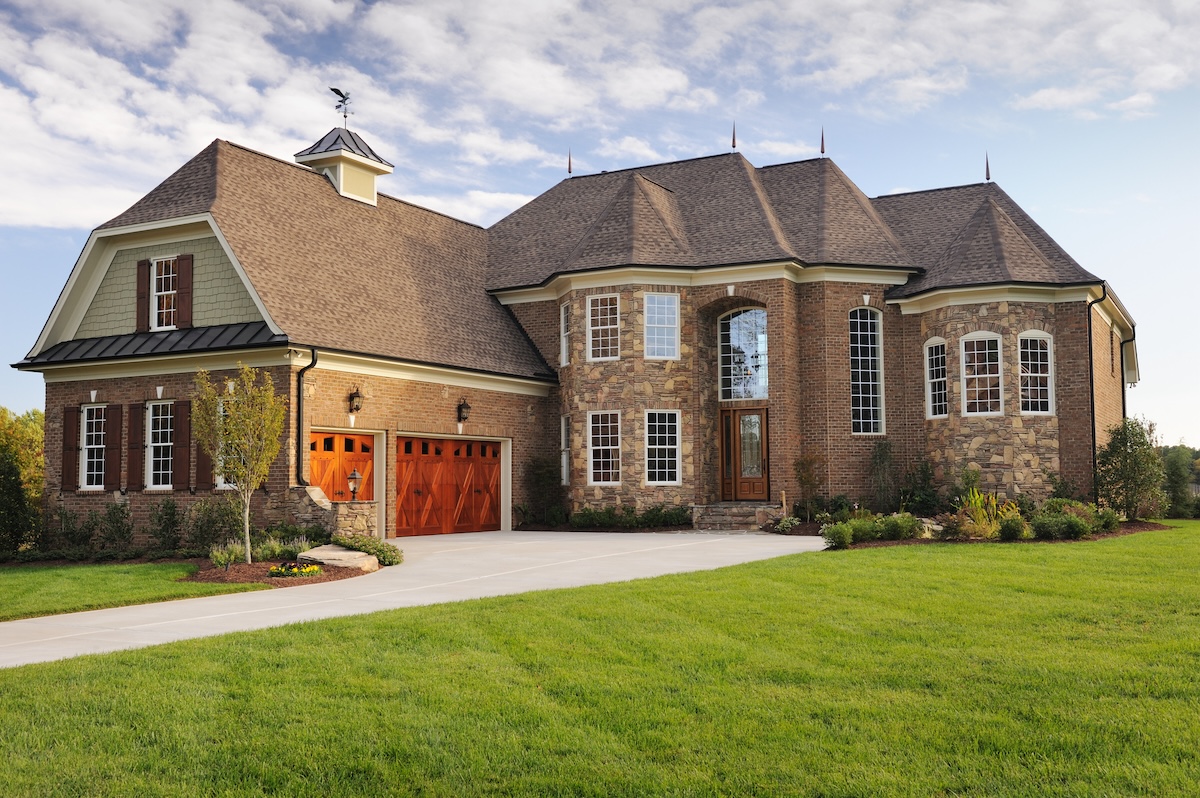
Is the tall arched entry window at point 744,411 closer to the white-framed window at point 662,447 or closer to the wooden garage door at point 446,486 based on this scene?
the white-framed window at point 662,447

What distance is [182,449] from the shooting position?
20203 millimetres

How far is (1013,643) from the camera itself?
325 inches

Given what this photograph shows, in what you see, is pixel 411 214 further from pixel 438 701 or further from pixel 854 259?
pixel 438 701

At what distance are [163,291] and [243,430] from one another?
7.21m

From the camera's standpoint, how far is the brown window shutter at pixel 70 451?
21594 mm

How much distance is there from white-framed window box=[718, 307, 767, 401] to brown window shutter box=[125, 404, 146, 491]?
13.7 m

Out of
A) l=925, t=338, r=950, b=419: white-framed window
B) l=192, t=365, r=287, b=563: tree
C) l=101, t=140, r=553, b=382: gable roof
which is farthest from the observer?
l=925, t=338, r=950, b=419: white-framed window

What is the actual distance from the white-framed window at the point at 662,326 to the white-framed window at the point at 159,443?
11.0 meters

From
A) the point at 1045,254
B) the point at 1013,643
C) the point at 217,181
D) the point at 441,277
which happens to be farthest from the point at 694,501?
the point at 1013,643

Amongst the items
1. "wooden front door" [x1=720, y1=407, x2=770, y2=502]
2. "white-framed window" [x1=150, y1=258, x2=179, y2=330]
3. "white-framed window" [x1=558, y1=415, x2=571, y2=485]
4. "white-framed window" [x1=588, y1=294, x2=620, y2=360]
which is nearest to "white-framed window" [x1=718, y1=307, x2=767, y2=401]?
"wooden front door" [x1=720, y1=407, x2=770, y2=502]

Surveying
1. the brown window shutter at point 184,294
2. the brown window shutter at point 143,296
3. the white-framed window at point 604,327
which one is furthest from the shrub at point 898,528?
the brown window shutter at point 143,296

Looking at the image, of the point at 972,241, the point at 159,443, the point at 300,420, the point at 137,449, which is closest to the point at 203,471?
the point at 159,443

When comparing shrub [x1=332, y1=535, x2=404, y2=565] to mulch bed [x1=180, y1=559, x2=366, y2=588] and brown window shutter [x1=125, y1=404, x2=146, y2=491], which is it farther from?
brown window shutter [x1=125, y1=404, x2=146, y2=491]

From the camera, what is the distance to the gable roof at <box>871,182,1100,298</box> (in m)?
23.6
